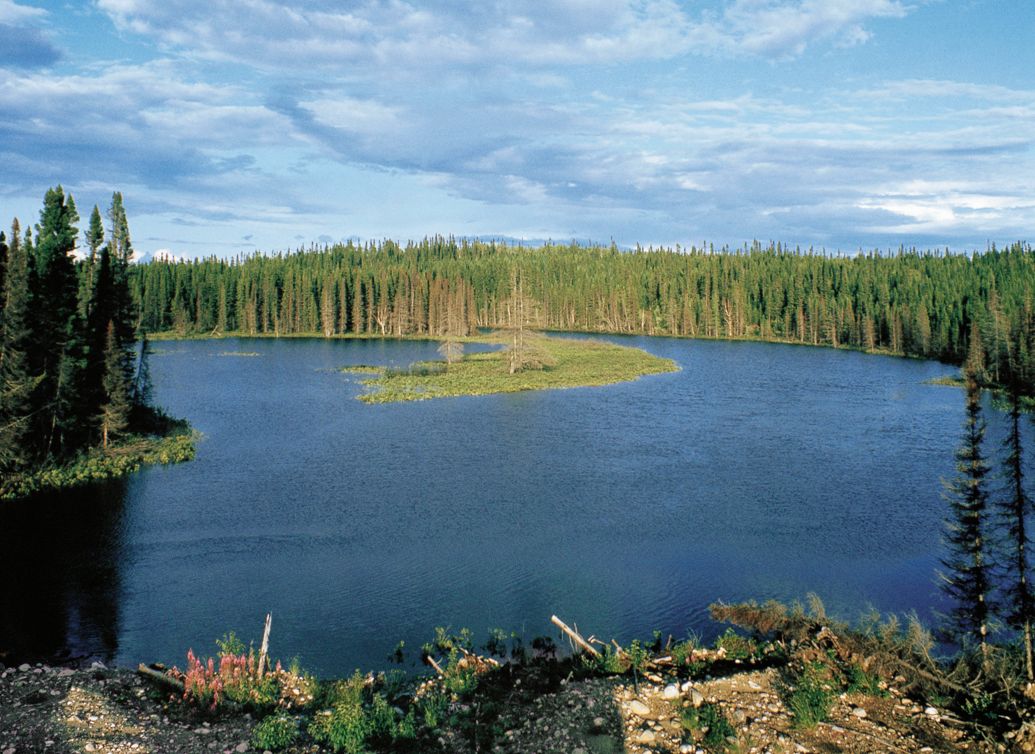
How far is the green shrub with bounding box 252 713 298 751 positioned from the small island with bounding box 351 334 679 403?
4906 cm

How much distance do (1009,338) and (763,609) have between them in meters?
83.6

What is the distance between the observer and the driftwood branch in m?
16.9

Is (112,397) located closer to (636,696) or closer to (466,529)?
(466,529)

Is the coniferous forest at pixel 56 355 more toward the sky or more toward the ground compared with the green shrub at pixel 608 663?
→ more toward the sky

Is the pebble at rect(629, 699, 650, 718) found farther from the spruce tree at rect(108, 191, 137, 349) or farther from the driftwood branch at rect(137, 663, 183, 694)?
the spruce tree at rect(108, 191, 137, 349)

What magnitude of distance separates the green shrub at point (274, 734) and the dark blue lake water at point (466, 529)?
4.72 meters

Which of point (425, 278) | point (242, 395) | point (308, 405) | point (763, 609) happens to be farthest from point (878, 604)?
point (425, 278)

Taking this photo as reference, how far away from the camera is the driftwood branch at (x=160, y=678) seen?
16859mm

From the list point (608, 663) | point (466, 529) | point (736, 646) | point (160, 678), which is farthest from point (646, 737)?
point (466, 529)

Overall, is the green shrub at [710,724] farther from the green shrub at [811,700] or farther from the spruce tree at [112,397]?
the spruce tree at [112,397]

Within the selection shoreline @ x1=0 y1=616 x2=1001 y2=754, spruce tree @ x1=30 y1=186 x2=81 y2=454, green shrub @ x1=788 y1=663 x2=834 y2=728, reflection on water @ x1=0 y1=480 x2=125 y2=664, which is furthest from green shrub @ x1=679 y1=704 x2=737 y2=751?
spruce tree @ x1=30 y1=186 x2=81 y2=454

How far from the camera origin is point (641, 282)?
178875mm

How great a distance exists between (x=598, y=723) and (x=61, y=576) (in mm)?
19561

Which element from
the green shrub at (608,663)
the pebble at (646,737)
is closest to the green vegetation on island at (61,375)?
the green shrub at (608,663)
